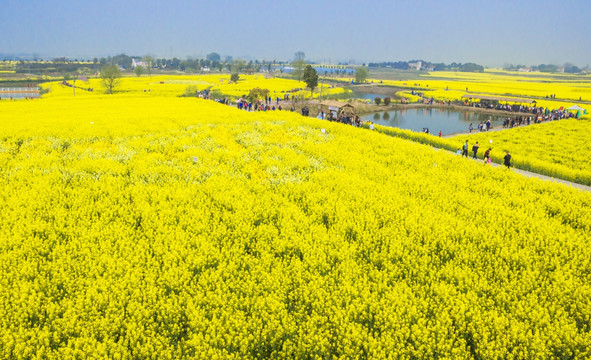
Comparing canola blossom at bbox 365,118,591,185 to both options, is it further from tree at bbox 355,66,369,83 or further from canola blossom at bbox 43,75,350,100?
tree at bbox 355,66,369,83

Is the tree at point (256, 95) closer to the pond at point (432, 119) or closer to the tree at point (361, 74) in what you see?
the pond at point (432, 119)

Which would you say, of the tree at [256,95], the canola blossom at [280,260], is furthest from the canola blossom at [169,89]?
the canola blossom at [280,260]

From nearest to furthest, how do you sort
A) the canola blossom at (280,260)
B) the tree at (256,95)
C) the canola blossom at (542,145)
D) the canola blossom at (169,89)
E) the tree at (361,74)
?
the canola blossom at (280,260)
the canola blossom at (542,145)
the tree at (256,95)
the canola blossom at (169,89)
the tree at (361,74)

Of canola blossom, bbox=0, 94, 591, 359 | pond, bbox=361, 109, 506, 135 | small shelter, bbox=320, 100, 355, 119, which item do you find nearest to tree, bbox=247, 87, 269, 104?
small shelter, bbox=320, 100, 355, 119

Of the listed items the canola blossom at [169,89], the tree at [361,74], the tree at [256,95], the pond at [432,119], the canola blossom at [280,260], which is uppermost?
the tree at [361,74]

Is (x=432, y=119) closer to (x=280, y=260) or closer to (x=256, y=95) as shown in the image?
(x=256, y=95)

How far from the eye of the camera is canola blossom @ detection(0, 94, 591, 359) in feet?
22.4

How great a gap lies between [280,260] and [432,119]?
6332cm

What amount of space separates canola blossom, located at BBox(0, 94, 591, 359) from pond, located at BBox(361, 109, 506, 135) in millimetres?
43059

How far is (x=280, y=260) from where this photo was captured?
368 inches

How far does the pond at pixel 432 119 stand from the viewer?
5752 cm

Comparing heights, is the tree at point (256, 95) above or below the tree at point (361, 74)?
below

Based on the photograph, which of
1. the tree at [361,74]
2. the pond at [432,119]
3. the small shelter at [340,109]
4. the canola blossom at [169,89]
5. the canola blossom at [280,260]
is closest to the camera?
the canola blossom at [280,260]

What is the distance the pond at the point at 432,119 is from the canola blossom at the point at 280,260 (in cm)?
4306
